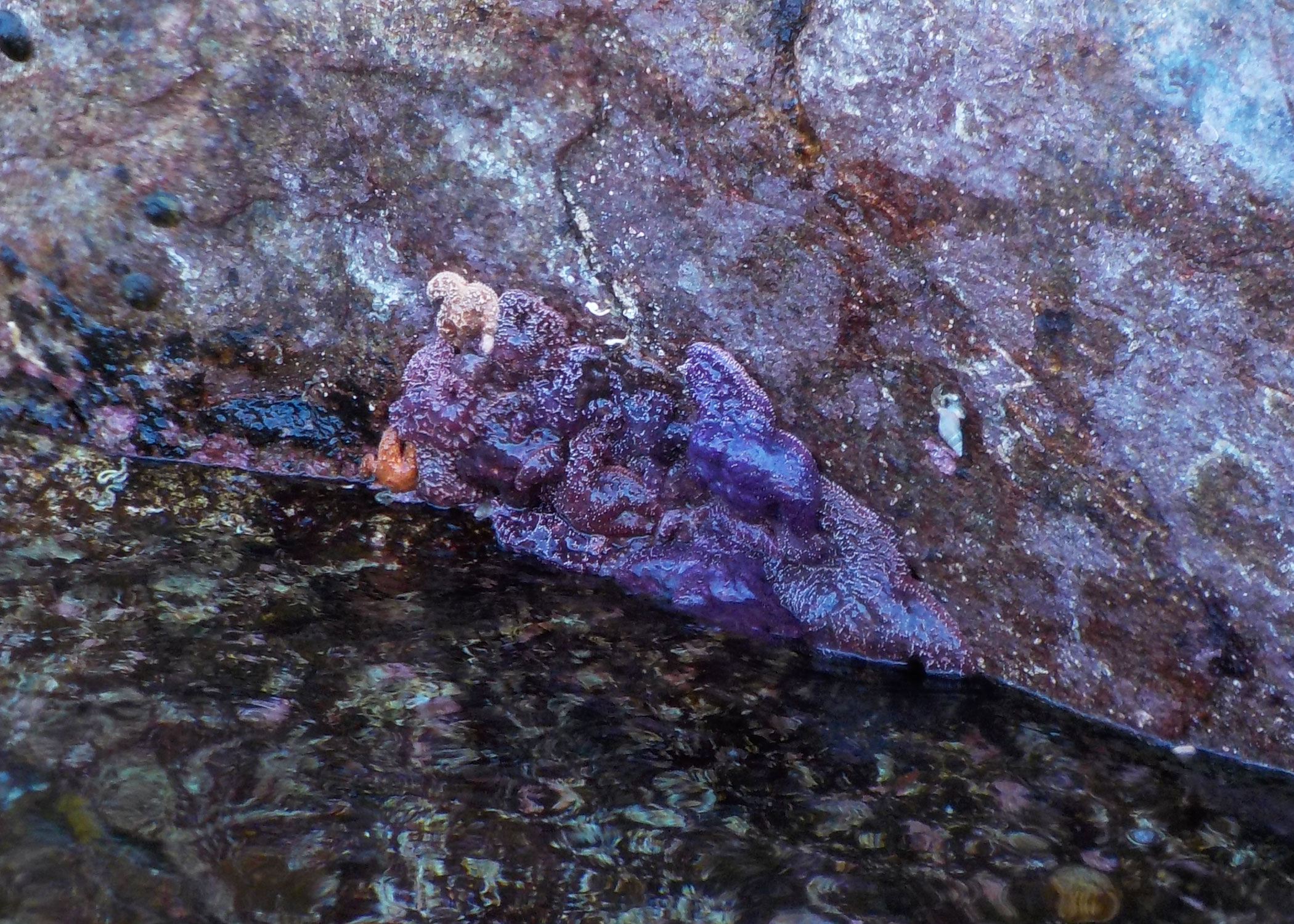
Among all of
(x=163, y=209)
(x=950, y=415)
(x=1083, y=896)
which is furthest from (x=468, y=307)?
(x=1083, y=896)

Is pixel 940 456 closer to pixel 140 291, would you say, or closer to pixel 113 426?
pixel 140 291

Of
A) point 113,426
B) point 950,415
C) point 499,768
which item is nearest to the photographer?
point 499,768

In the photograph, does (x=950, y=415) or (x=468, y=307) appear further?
(x=468, y=307)

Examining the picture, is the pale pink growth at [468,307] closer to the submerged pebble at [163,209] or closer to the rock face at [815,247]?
the rock face at [815,247]

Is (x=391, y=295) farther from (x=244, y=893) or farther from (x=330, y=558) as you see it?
(x=244, y=893)

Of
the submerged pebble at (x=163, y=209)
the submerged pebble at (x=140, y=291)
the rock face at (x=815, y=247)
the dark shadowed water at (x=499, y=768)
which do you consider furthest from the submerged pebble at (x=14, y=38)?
the dark shadowed water at (x=499, y=768)

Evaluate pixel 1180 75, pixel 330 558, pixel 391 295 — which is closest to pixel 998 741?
pixel 1180 75

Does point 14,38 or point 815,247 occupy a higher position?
point 815,247
